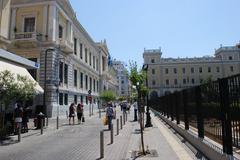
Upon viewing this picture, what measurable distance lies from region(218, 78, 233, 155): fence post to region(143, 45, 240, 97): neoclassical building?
92614 mm

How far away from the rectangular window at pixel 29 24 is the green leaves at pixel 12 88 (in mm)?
21263

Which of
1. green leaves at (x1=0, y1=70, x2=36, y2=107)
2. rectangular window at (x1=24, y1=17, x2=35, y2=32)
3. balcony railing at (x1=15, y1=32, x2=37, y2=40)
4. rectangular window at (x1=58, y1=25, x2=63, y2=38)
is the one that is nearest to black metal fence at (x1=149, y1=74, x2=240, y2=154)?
green leaves at (x1=0, y1=70, x2=36, y2=107)

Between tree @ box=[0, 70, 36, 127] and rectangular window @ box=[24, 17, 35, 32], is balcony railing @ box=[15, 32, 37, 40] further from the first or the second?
tree @ box=[0, 70, 36, 127]

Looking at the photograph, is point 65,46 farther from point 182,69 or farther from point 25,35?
point 182,69

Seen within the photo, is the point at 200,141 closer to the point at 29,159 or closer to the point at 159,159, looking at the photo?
the point at 159,159

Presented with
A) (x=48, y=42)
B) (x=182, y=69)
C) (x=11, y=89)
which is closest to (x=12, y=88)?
(x=11, y=89)

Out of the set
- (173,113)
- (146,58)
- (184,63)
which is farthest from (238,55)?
(173,113)

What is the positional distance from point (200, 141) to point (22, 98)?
8.54m

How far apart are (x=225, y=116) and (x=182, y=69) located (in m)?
96.2

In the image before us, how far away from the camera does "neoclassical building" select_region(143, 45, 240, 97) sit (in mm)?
98562

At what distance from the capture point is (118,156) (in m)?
8.66

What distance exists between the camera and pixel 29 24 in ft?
109

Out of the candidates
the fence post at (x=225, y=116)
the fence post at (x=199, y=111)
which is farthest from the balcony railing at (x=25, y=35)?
the fence post at (x=225, y=116)

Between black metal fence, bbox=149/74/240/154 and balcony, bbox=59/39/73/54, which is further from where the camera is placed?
balcony, bbox=59/39/73/54
